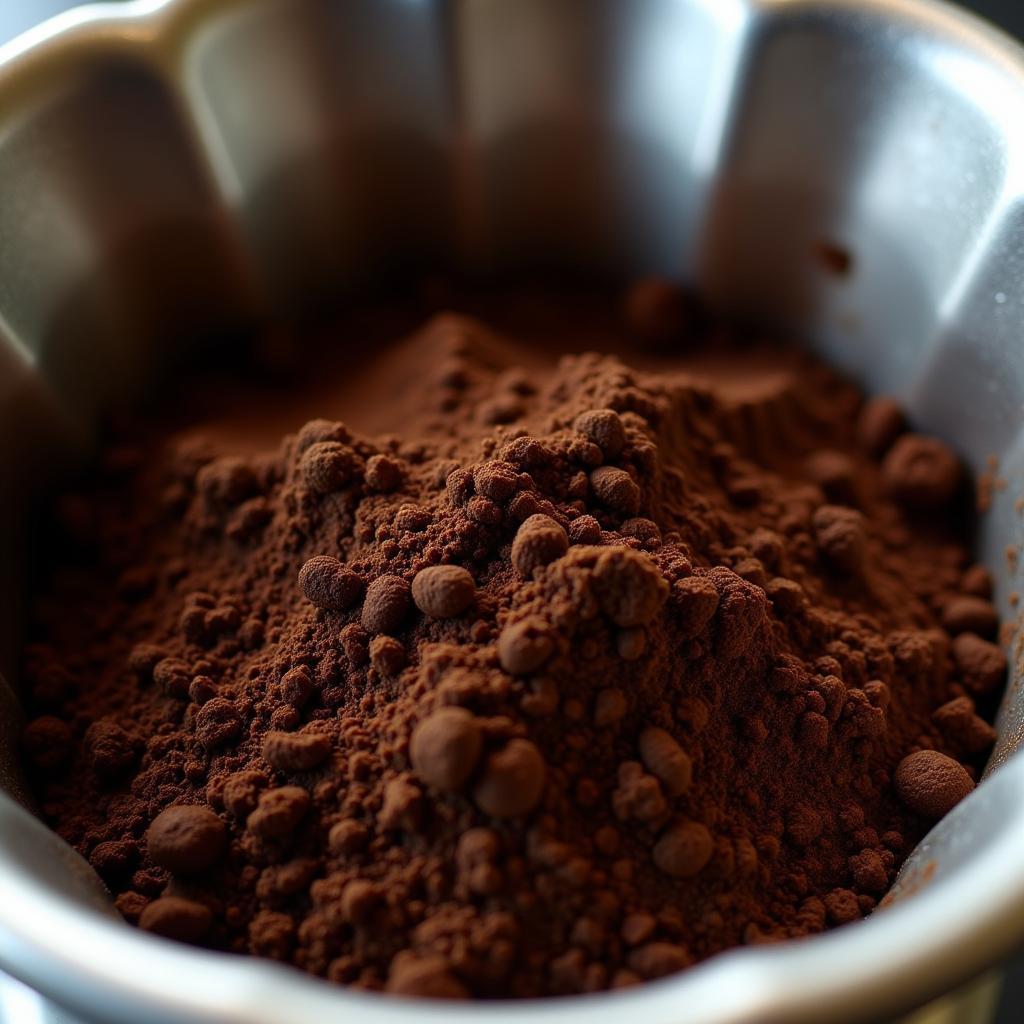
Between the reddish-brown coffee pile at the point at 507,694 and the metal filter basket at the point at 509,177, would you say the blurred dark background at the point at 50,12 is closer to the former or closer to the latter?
the metal filter basket at the point at 509,177

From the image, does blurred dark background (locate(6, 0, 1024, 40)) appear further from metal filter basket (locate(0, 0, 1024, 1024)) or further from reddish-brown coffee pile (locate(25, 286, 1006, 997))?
reddish-brown coffee pile (locate(25, 286, 1006, 997))

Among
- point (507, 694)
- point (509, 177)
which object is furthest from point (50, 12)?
point (507, 694)

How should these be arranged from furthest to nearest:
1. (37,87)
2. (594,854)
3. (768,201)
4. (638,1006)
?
(768,201) < (37,87) < (594,854) < (638,1006)

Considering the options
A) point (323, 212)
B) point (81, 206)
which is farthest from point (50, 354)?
point (323, 212)

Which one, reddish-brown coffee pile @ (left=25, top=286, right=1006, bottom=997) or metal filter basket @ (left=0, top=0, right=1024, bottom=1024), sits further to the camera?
metal filter basket @ (left=0, top=0, right=1024, bottom=1024)

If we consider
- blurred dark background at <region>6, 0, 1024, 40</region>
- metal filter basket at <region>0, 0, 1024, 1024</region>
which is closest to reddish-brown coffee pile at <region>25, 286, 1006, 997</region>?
metal filter basket at <region>0, 0, 1024, 1024</region>

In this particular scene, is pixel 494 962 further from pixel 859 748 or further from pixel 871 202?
pixel 871 202

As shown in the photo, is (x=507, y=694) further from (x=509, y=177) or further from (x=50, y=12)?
(x=50, y=12)
